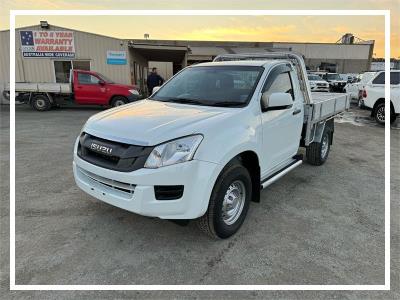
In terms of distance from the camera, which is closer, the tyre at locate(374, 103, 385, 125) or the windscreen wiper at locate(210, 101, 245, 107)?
the windscreen wiper at locate(210, 101, 245, 107)

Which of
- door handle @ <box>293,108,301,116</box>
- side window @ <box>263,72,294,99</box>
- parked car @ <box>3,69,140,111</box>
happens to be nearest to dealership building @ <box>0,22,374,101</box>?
parked car @ <box>3,69,140,111</box>

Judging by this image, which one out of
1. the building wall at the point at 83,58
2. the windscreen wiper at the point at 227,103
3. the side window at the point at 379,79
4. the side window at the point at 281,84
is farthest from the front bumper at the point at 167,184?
the building wall at the point at 83,58

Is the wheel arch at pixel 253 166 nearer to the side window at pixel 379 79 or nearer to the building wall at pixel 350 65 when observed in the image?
the side window at pixel 379 79

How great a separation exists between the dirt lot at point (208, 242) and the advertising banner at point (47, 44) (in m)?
12.5

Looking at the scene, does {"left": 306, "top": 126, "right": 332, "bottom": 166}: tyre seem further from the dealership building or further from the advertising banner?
the advertising banner

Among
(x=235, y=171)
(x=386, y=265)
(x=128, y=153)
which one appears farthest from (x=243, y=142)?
(x=386, y=265)

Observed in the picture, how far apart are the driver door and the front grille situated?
1.56m

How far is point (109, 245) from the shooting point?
10.5ft

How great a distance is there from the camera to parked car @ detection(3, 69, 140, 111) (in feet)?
44.5

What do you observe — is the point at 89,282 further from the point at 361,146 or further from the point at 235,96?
the point at 361,146

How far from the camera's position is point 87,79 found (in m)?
13.6

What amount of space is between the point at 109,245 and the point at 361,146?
7043mm


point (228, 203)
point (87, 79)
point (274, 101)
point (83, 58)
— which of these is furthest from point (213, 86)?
point (83, 58)

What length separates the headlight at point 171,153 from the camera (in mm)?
2721
